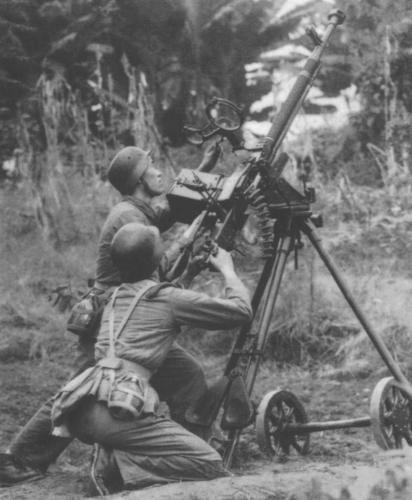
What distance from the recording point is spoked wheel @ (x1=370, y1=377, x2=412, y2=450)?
438cm

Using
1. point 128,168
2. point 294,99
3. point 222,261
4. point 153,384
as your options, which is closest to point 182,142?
point 294,99

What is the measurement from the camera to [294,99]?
4895 mm

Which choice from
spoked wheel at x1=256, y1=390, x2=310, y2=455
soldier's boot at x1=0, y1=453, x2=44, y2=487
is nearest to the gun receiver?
spoked wheel at x1=256, y1=390, x2=310, y2=455

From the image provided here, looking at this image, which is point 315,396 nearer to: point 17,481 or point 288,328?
point 288,328

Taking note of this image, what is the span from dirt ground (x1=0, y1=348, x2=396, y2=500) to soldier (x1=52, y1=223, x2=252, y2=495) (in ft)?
1.07

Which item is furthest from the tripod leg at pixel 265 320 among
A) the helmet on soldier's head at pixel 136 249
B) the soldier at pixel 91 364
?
the helmet on soldier's head at pixel 136 249

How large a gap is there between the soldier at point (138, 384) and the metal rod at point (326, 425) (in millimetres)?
1037

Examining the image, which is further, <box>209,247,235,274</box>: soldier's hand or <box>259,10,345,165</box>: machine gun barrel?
<box>259,10,345,165</box>: machine gun barrel

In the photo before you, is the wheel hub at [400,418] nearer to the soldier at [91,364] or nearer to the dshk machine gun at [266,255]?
the dshk machine gun at [266,255]

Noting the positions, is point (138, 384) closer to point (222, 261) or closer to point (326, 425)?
point (222, 261)

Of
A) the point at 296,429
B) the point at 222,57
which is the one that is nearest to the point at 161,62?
the point at 222,57

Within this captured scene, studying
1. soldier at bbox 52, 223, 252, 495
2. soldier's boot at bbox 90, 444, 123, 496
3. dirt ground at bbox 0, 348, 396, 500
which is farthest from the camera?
soldier's boot at bbox 90, 444, 123, 496

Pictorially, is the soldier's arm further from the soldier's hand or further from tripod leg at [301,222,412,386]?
tripod leg at [301,222,412,386]

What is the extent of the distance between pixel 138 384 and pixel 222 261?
79cm
